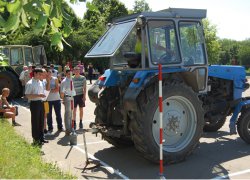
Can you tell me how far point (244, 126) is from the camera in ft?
23.3

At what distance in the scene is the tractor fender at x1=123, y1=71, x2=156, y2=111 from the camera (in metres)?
5.80

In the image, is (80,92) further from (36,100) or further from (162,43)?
(162,43)

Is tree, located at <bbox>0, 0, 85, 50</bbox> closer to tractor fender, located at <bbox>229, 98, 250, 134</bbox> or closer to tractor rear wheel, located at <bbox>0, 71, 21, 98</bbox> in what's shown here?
tractor fender, located at <bbox>229, 98, 250, 134</bbox>

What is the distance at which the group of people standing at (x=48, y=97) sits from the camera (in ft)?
24.7

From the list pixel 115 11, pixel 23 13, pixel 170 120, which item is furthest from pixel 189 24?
pixel 115 11

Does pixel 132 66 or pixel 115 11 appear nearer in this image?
pixel 132 66

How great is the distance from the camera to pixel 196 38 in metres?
6.93

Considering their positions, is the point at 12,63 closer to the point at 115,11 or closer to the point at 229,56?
the point at 115,11

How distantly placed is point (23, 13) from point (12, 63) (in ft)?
48.2

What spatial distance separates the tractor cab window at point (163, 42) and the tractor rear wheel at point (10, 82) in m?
11.0

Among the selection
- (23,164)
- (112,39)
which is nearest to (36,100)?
(112,39)

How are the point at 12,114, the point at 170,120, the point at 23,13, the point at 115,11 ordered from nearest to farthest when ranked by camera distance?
the point at 23,13, the point at 170,120, the point at 12,114, the point at 115,11

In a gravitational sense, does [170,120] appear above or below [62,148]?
above

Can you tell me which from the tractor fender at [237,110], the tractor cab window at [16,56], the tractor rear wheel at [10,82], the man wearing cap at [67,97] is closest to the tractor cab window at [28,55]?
the tractor cab window at [16,56]
